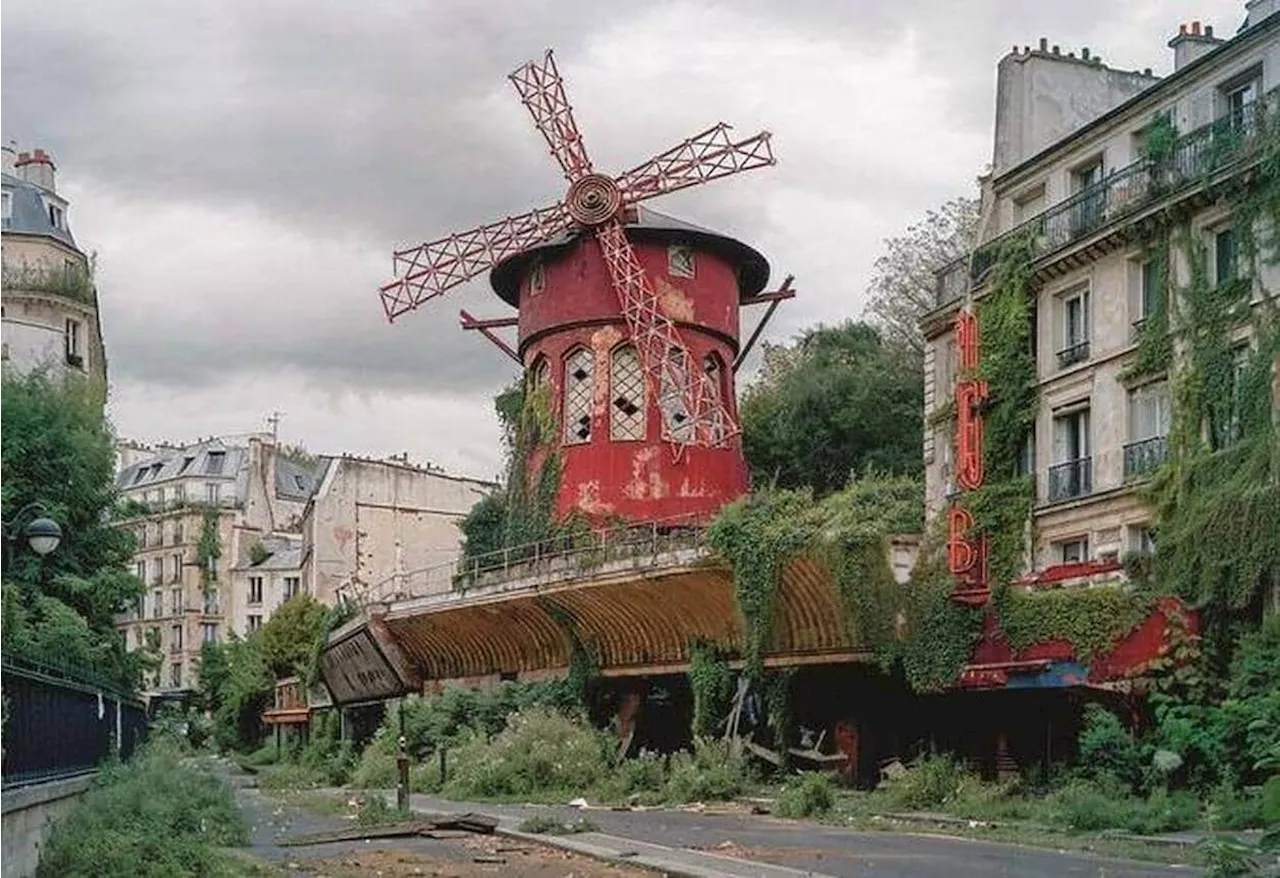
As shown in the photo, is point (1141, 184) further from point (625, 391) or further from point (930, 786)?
point (625, 391)

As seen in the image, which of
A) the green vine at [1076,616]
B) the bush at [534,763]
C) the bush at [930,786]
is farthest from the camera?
the bush at [534,763]

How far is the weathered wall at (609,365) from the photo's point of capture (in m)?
48.5

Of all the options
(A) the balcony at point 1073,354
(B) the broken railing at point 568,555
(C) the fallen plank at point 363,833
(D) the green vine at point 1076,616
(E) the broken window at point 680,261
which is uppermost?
(E) the broken window at point 680,261

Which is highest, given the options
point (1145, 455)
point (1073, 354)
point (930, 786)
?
point (1073, 354)

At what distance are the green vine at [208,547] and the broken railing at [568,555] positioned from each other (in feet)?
168

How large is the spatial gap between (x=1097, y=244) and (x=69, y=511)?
19.1 metres

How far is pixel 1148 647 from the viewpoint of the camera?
28.0 m

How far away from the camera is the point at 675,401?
1941 inches

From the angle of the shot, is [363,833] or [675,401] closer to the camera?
[363,833]

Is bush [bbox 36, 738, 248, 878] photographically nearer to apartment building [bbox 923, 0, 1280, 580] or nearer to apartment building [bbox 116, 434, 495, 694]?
apartment building [bbox 923, 0, 1280, 580]

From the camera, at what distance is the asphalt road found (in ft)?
60.1

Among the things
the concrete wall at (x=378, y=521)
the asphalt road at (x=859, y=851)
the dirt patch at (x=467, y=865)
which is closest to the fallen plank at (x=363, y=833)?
the dirt patch at (x=467, y=865)

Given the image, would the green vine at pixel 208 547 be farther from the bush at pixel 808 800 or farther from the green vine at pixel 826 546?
the bush at pixel 808 800

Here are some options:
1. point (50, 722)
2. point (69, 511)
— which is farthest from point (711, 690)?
point (50, 722)
